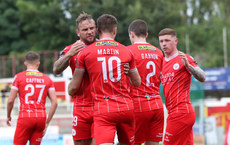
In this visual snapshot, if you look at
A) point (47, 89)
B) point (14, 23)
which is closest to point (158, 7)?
point (14, 23)

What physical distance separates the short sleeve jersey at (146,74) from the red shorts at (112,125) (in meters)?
1.03

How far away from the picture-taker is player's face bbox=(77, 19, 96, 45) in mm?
5262

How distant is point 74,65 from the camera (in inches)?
217

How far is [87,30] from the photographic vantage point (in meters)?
5.28

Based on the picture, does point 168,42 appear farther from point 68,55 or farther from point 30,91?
point 30,91

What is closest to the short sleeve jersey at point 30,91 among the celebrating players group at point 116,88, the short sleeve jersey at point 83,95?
the celebrating players group at point 116,88

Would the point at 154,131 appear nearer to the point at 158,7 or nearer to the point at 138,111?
the point at 138,111

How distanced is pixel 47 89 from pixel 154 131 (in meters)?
2.51

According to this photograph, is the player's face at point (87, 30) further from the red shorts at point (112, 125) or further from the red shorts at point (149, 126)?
the red shorts at point (149, 126)

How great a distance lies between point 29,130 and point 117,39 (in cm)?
2342

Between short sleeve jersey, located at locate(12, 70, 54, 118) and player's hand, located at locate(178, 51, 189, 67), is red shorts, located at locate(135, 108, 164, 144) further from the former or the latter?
short sleeve jersey, located at locate(12, 70, 54, 118)

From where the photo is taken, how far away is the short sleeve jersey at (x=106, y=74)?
192 inches

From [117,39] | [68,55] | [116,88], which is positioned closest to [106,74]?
[116,88]

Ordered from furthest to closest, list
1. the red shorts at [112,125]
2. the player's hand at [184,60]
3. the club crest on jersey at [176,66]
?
the club crest on jersey at [176,66], the player's hand at [184,60], the red shorts at [112,125]
